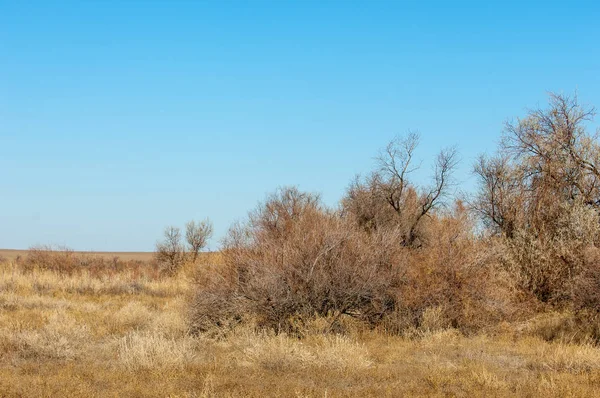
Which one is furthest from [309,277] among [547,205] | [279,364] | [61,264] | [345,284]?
[61,264]

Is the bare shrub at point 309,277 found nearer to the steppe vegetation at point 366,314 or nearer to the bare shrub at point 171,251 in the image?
the steppe vegetation at point 366,314

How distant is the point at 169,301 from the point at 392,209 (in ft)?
41.0

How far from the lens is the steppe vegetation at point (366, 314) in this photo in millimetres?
9320

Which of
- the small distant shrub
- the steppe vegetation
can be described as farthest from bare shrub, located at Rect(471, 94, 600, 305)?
the small distant shrub

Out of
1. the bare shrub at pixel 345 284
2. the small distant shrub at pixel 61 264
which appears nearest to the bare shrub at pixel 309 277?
the bare shrub at pixel 345 284

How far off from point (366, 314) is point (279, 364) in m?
4.36

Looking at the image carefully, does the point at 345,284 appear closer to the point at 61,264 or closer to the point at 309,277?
the point at 309,277

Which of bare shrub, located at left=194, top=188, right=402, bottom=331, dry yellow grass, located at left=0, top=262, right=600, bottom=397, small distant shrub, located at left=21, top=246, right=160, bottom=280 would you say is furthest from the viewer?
small distant shrub, located at left=21, top=246, right=160, bottom=280

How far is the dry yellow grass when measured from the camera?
8703 millimetres

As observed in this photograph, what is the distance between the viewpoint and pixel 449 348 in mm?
12086

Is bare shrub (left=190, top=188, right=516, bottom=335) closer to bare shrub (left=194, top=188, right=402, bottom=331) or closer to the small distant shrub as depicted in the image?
bare shrub (left=194, top=188, right=402, bottom=331)

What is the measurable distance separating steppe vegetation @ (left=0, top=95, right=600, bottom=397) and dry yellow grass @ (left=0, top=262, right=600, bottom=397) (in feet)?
0.14

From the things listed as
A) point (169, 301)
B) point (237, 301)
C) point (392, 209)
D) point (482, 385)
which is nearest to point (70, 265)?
point (169, 301)

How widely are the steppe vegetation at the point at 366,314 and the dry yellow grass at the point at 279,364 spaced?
0.14 ft
